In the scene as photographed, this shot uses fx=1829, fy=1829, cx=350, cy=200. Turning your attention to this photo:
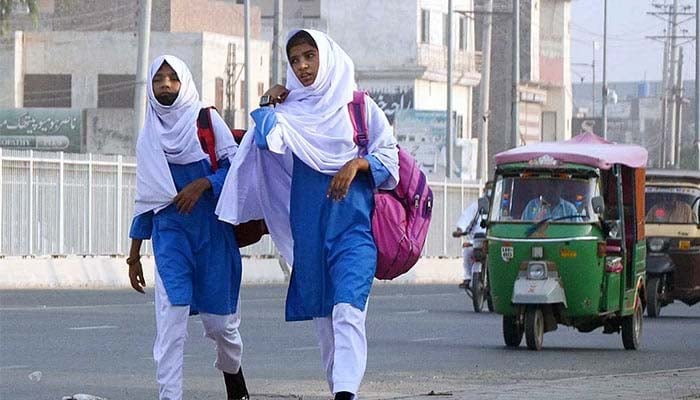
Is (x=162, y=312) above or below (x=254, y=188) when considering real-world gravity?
below

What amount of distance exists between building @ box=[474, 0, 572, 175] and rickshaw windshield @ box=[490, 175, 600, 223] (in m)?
63.6

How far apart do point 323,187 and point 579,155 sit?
9.40 metres

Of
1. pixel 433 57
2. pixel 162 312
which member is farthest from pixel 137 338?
pixel 433 57

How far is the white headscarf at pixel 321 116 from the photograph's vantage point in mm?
9211

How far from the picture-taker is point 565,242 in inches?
709

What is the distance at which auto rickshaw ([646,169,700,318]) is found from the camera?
2575 centimetres

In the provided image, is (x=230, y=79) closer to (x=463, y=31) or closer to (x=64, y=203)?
(x=463, y=31)

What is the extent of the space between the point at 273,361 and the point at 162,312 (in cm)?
550

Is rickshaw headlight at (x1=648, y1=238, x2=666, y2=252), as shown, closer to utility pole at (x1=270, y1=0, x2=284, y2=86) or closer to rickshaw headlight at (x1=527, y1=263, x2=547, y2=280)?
rickshaw headlight at (x1=527, y1=263, x2=547, y2=280)

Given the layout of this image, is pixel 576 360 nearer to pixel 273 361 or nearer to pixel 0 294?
pixel 273 361

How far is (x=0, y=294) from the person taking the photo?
2714 cm

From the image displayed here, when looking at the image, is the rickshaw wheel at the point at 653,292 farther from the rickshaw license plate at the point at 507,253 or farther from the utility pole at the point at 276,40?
the utility pole at the point at 276,40

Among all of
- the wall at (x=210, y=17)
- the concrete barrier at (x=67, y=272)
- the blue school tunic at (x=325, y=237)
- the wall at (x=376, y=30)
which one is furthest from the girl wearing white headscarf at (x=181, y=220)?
the wall at (x=376, y=30)

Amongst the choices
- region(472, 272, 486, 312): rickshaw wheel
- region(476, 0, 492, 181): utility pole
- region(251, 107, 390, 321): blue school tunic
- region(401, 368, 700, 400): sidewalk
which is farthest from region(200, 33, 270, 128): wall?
region(251, 107, 390, 321): blue school tunic
